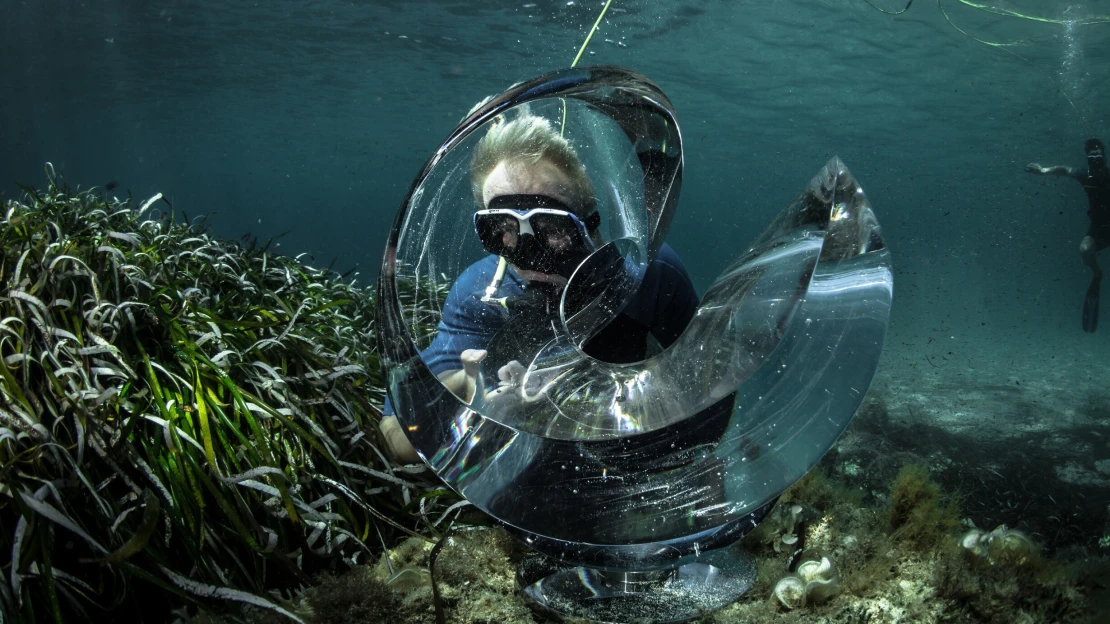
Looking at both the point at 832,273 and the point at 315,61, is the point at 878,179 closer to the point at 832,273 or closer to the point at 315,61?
the point at 315,61

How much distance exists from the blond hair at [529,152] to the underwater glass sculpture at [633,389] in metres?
0.03

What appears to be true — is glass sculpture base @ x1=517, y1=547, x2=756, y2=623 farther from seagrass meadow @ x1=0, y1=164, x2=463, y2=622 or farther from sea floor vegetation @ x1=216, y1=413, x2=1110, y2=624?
seagrass meadow @ x1=0, y1=164, x2=463, y2=622

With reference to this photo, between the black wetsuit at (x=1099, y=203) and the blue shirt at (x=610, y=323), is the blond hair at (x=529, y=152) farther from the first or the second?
the black wetsuit at (x=1099, y=203)

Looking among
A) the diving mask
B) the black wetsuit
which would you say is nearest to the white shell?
the diving mask

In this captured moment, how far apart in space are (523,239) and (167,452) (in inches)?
48.9

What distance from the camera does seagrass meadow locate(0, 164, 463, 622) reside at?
140cm

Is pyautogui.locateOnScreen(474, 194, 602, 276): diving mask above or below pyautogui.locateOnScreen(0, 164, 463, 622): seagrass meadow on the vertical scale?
above

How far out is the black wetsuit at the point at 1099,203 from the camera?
15523 millimetres

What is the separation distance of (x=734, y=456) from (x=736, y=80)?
28.0 meters

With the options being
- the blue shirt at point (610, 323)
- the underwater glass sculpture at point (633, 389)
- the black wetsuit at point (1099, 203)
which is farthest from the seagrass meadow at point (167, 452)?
the black wetsuit at point (1099, 203)

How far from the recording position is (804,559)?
1.39 m

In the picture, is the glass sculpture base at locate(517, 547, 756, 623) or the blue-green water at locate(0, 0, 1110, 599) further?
the blue-green water at locate(0, 0, 1110, 599)

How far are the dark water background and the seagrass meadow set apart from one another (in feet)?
9.45

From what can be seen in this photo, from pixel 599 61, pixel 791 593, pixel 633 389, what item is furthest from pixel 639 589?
pixel 599 61
